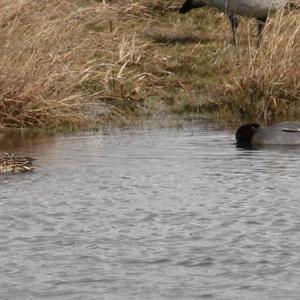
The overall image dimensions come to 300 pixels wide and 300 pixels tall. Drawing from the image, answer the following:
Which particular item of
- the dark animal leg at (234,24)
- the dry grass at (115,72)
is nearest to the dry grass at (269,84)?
the dry grass at (115,72)

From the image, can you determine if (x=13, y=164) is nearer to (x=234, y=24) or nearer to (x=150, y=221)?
(x=150, y=221)

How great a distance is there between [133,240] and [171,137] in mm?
4524

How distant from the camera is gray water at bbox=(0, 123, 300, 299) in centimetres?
656

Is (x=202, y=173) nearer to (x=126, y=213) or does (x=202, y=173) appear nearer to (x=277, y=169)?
(x=277, y=169)

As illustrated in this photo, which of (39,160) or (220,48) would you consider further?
(220,48)

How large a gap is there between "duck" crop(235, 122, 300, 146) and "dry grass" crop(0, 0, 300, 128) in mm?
1438

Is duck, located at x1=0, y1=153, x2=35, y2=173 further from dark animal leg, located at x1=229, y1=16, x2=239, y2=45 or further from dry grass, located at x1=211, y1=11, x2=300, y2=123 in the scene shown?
dark animal leg, located at x1=229, y1=16, x2=239, y2=45

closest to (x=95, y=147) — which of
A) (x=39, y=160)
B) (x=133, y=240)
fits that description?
(x=39, y=160)

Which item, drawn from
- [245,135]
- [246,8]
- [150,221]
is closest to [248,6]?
[246,8]

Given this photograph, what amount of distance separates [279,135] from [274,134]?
0.19 ft

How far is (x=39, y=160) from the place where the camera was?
10531mm

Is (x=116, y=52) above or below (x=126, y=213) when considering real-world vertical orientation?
above

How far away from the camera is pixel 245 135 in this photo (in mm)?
11602

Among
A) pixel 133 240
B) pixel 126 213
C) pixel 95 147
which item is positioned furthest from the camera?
pixel 95 147
